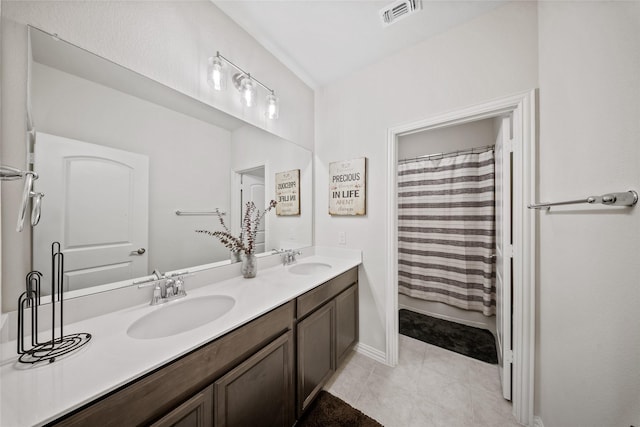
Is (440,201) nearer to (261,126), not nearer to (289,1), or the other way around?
(261,126)

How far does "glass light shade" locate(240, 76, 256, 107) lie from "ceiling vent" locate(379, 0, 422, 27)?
980mm

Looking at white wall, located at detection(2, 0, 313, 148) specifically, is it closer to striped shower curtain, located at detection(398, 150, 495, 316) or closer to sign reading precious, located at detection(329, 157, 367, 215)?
sign reading precious, located at detection(329, 157, 367, 215)

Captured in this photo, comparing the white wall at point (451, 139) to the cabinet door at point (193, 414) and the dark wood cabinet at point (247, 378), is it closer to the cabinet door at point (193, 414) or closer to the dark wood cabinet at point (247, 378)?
the dark wood cabinet at point (247, 378)

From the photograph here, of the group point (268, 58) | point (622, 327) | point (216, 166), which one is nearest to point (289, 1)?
point (268, 58)

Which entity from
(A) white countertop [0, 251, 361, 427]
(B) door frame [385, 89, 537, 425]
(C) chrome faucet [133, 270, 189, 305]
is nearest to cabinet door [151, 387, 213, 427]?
(A) white countertop [0, 251, 361, 427]

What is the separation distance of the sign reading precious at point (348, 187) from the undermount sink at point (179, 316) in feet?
3.95

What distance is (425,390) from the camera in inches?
59.1

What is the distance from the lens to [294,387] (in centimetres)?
117

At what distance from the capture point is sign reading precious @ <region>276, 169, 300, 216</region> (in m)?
1.88

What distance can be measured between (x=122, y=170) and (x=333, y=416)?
179 cm

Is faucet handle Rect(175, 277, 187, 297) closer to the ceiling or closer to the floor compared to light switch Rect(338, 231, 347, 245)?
closer to the floor

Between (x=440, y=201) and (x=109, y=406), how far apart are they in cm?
279

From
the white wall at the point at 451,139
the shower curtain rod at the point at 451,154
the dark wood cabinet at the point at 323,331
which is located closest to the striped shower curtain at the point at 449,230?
the shower curtain rod at the point at 451,154

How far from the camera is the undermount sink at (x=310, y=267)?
5.93ft
